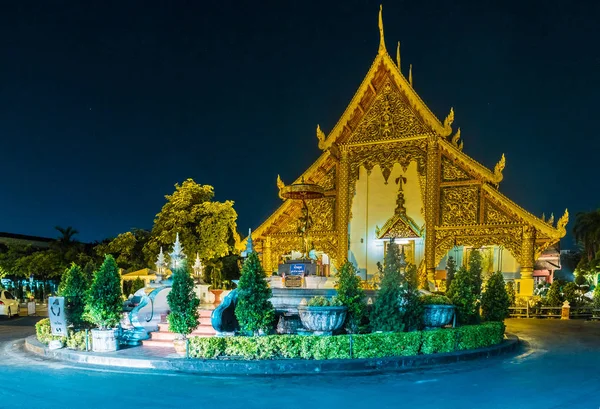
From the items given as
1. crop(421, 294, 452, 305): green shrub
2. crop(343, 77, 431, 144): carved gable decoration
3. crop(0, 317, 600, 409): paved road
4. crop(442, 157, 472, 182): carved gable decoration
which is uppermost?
crop(343, 77, 431, 144): carved gable decoration

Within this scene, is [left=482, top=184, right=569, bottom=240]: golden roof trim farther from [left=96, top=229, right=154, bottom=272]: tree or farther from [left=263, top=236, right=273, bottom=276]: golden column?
[left=96, top=229, right=154, bottom=272]: tree

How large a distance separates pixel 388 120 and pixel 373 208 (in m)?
3.87

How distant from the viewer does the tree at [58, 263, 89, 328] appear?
11523 millimetres

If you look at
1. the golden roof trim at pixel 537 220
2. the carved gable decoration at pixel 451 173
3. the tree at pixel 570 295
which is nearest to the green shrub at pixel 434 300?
the golden roof trim at pixel 537 220

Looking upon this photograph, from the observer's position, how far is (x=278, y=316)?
1125 centimetres

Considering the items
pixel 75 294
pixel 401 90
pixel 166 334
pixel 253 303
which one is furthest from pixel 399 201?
pixel 75 294

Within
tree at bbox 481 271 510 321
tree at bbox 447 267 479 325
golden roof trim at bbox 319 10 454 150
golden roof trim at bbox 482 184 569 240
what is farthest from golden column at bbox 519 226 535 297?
tree at bbox 447 267 479 325

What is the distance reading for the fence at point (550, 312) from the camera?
21.2 meters

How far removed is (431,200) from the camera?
21.7m

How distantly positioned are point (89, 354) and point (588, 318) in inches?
753

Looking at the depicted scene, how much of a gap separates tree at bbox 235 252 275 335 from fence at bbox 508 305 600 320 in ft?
46.5

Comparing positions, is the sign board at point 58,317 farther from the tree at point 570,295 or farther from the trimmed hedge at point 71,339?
the tree at point 570,295

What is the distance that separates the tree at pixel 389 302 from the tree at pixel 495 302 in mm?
3528

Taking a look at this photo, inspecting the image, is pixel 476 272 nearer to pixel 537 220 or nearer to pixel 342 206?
pixel 537 220
